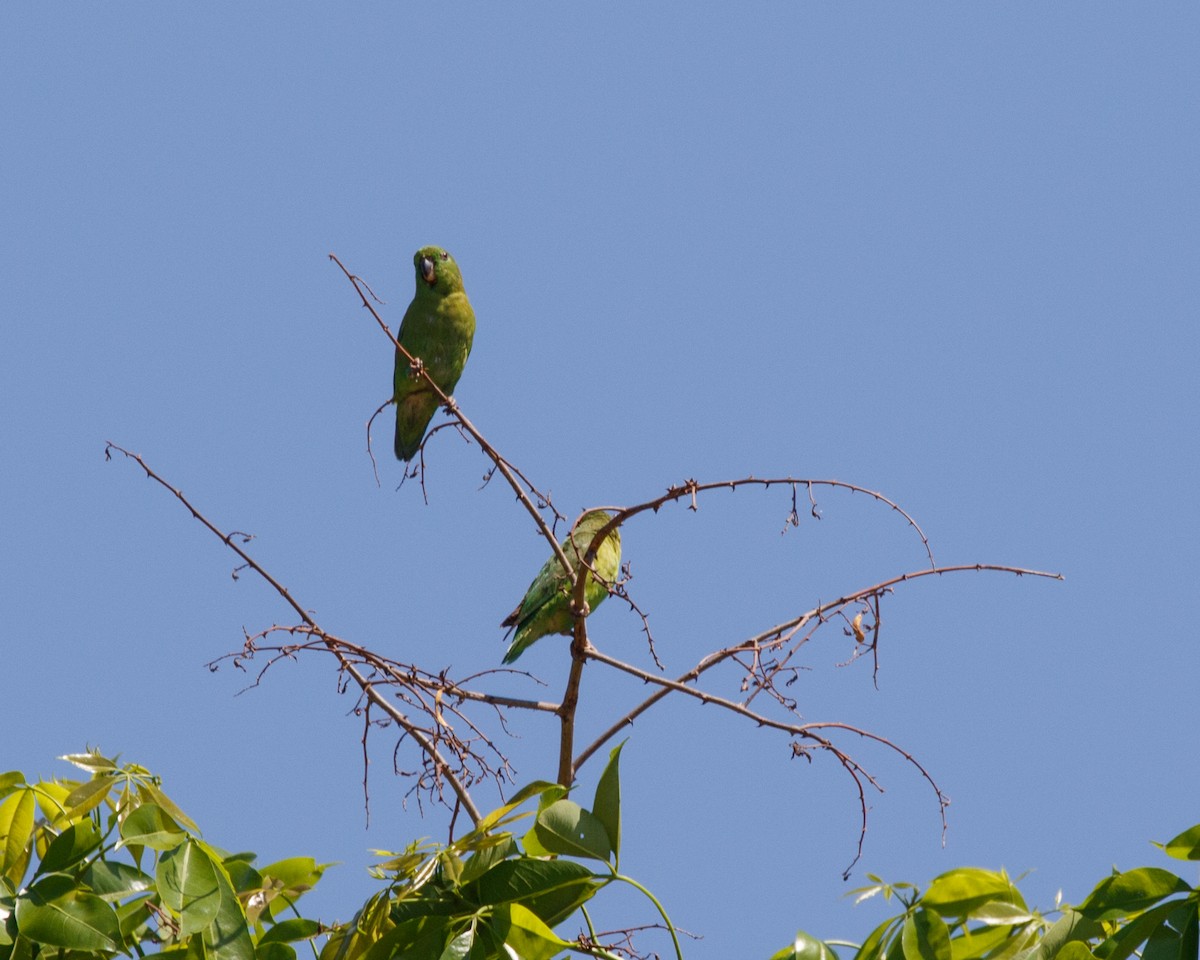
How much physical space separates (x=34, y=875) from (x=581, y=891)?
89cm

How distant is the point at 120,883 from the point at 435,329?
234 inches

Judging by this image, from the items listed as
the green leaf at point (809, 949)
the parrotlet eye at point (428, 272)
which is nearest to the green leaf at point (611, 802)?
the green leaf at point (809, 949)

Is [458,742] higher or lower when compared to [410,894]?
higher

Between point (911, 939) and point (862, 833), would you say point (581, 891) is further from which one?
point (862, 833)

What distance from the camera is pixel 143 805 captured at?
87.4 inches

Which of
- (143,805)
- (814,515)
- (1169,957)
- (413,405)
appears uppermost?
(413,405)

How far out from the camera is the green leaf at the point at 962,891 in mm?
2021

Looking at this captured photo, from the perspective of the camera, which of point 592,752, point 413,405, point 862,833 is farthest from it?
point 413,405

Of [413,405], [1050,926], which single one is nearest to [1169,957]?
[1050,926]

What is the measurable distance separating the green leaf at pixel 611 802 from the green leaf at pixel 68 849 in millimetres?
825

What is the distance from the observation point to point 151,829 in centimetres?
220

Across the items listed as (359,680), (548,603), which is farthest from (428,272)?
(359,680)

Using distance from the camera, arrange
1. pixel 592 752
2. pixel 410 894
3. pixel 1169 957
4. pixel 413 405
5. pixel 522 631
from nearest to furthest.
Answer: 1. pixel 1169 957
2. pixel 410 894
3. pixel 592 752
4. pixel 522 631
5. pixel 413 405

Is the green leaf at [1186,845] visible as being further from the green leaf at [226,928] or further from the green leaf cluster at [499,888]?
the green leaf at [226,928]
